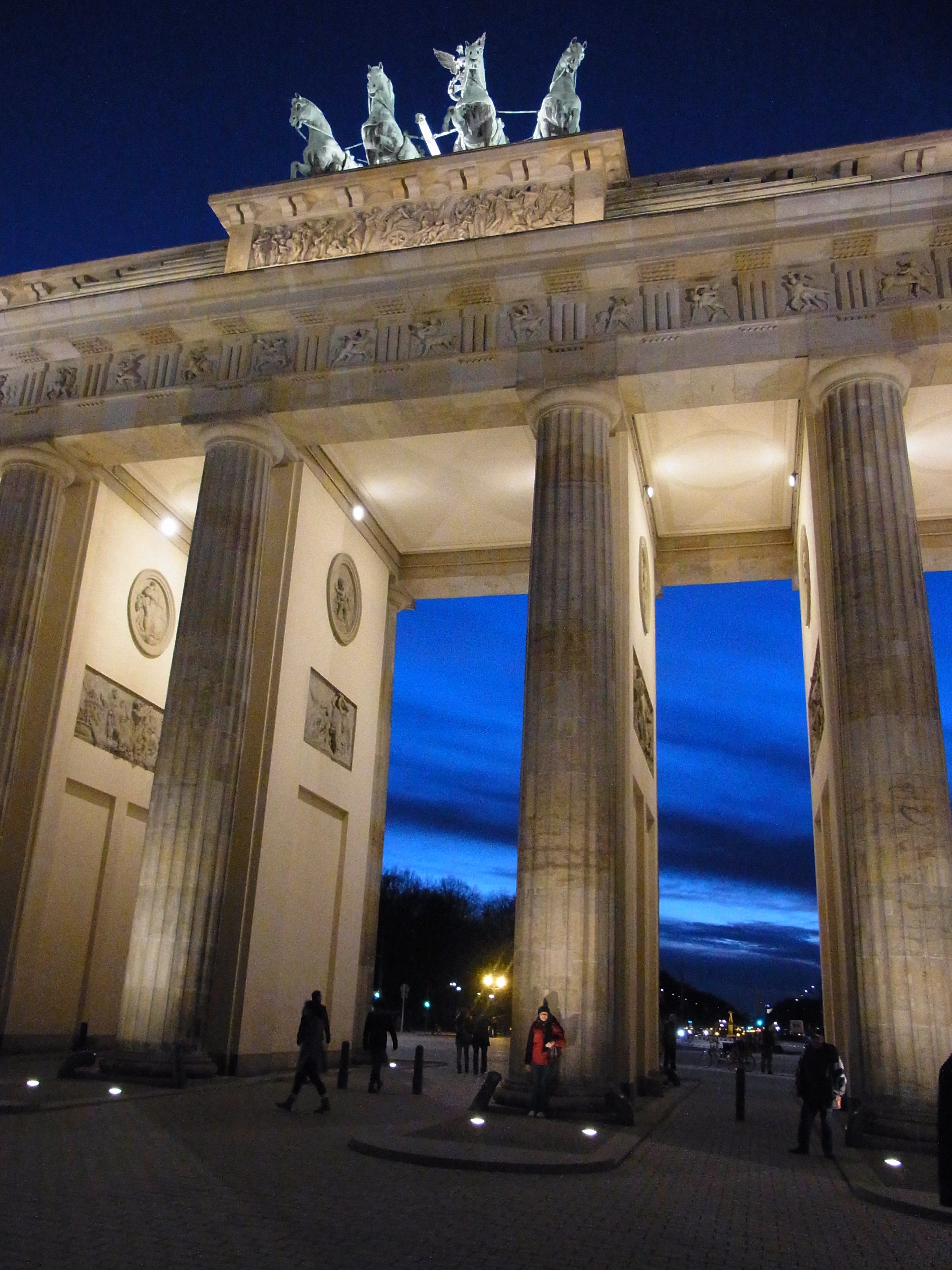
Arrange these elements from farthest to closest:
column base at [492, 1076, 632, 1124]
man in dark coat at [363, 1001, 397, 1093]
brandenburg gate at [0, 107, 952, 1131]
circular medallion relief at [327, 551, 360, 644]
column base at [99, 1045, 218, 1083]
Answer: circular medallion relief at [327, 551, 360, 644] < man in dark coat at [363, 1001, 397, 1093] < column base at [99, 1045, 218, 1083] < brandenburg gate at [0, 107, 952, 1131] < column base at [492, 1076, 632, 1124]

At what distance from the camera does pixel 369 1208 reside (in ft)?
25.0

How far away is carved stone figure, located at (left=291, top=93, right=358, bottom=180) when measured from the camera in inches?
821

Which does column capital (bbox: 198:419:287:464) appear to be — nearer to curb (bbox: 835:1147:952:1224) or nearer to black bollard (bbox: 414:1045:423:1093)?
black bollard (bbox: 414:1045:423:1093)

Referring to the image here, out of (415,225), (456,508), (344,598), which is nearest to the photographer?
(415,225)

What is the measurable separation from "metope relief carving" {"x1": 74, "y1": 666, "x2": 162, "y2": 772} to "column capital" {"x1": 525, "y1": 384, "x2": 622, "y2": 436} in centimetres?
991

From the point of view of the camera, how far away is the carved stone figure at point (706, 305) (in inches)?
664

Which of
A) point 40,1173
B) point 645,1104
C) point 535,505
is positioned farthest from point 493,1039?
point 40,1173

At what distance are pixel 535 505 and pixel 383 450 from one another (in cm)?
592

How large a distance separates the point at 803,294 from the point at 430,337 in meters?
6.27

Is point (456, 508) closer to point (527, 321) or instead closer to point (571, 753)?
point (527, 321)

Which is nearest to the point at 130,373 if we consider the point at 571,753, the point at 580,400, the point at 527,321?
the point at 527,321

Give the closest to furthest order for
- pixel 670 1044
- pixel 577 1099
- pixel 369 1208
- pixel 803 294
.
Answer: pixel 369 1208 < pixel 577 1099 < pixel 803 294 < pixel 670 1044

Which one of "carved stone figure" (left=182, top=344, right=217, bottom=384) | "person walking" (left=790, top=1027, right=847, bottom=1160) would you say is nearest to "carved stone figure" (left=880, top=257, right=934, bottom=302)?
"person walking" (left=790, top=1027, right=847, bottom=1160)

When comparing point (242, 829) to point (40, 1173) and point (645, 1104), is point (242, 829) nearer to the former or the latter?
point (645, 1104)
